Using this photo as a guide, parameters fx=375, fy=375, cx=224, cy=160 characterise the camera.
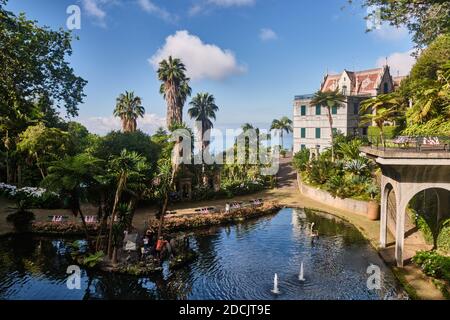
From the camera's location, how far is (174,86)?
56156 millimetres

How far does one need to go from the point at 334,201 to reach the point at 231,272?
19.7m

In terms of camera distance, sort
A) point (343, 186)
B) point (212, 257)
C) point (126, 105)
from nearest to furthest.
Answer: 1. point (212, 257)
2. point (343, 186)
3. point (126, 105)

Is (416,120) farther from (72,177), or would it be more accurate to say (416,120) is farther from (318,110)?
(318,110)

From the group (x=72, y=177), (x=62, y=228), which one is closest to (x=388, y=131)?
(x=62, y=228)

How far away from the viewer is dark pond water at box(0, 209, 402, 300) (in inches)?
682

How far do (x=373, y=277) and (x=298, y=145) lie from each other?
44.2m

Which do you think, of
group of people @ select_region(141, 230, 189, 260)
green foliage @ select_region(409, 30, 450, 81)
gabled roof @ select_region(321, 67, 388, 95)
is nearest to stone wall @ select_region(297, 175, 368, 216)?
green foliage @ select_region(409, 30, 450, 81)

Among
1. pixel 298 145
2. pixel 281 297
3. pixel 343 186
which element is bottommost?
pixel 281 297

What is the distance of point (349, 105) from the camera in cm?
5634

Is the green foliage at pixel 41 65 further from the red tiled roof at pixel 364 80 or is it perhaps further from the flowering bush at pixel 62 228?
the red tiled roof at pixel 364 80

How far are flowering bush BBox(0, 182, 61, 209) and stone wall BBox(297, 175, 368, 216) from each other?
82.5 feet

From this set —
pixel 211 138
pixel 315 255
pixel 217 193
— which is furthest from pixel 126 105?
pixel 315 255
